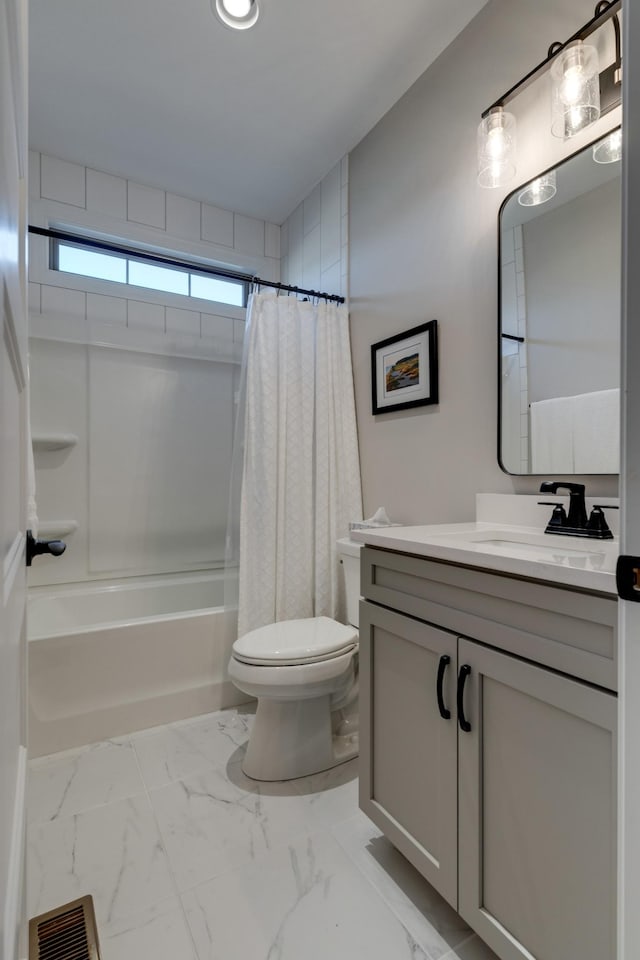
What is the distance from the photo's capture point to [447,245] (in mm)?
1750

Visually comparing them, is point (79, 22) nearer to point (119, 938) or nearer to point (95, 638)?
point (95, 638)

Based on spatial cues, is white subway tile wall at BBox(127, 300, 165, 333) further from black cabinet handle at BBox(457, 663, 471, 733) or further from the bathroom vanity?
black cabinet handle at BBox(457, 663, 471, 733)

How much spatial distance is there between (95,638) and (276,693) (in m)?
0.80

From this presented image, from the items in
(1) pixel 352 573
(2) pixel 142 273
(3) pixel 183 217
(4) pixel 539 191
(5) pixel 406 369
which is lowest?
(1) pixel 352 573

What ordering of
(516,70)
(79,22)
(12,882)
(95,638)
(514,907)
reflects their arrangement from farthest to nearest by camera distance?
(95,638) → (79,22) → (516,70) → (514,907) → (12,882)

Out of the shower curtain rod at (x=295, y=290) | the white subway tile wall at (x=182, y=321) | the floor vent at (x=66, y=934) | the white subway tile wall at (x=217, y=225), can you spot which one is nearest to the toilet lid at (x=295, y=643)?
the floor vent at (x=66, y=934)

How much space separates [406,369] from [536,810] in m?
1.53

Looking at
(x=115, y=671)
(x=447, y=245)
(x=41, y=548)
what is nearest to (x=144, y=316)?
(x=447, y=245)

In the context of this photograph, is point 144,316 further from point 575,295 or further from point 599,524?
point 599,524

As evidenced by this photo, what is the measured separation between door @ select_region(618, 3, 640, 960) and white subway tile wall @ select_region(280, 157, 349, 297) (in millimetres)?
1916

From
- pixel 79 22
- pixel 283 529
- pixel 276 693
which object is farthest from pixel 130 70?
pixel 276 693

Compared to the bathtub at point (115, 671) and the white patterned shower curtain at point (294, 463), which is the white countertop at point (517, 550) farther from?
the bathtub at point (115, 671)

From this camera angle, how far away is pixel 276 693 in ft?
5.00

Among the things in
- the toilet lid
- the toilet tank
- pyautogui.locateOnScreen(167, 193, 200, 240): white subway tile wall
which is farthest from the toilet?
pyautogui.locateOnScreen(167, 193, 200, 240): white subway tile wall
